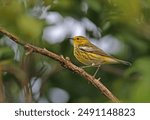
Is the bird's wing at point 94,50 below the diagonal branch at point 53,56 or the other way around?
the other way around

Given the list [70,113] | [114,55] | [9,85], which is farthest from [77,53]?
[70,113]

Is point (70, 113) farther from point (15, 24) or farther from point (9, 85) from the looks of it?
point (15, 24)

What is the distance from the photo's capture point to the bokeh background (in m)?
0.36

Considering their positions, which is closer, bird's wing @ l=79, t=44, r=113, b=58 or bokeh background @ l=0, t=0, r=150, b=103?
bokeh background @ l=0, t=0, r=150, b=103

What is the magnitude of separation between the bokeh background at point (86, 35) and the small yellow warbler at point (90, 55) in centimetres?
1

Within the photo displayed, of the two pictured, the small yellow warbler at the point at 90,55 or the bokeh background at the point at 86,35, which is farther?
the small yellow warbler at the point at 90,55

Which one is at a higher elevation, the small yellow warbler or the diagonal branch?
the small yellow warbler

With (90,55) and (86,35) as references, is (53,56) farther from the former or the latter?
(90,55)

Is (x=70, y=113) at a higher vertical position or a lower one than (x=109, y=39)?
lower

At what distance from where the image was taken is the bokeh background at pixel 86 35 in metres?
0.36

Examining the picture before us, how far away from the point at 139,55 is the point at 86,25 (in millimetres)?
92

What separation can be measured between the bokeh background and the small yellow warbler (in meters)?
0.01

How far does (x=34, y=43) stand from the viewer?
44 centimetres

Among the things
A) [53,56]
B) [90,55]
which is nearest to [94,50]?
[90,55]
